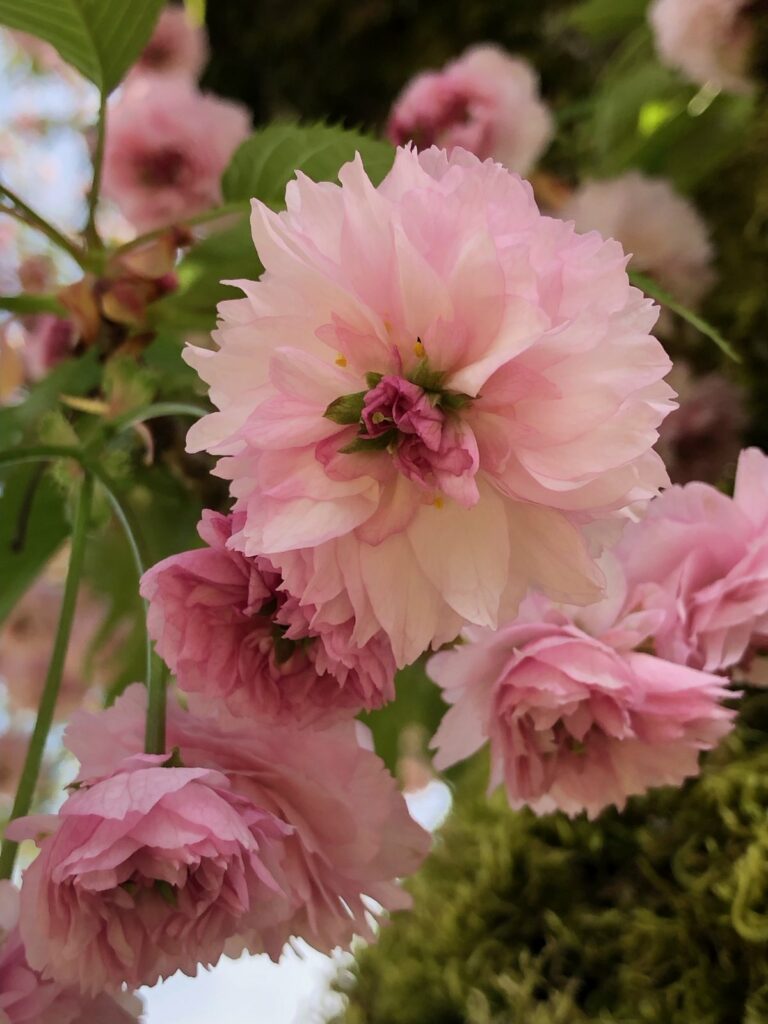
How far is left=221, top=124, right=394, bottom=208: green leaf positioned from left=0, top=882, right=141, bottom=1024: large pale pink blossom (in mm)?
241

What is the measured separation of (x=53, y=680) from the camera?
1.02ft

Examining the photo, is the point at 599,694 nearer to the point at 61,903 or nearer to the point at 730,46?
the point at 61,903

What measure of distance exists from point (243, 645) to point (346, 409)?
0.25 feet

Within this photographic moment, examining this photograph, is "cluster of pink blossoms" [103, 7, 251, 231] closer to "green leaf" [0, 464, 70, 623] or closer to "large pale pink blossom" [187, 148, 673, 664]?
"green leaf" [0, 464, 70, 623]

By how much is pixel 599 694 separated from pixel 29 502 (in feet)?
0.92

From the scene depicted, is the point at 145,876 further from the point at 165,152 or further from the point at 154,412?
the point at 165,152

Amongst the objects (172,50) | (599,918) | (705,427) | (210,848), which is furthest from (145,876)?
(172,50)

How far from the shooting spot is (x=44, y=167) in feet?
3.38

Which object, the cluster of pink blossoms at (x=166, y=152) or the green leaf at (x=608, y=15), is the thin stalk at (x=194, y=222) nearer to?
A: the cluster of pink blossoms at (x=166, y=152)

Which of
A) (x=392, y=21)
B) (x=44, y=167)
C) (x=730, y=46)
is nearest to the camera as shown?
(x=730, y=46)

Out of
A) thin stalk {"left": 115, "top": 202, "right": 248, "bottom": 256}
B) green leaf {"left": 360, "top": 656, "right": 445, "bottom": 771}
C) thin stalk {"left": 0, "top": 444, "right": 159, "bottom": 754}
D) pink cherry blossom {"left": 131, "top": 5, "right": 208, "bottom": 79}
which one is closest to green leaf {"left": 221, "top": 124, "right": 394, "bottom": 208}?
thin stalk {"left": 115, "top": 202, "right": 248, "bottom": 256}

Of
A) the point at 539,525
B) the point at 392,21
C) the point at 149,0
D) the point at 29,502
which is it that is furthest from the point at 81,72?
the point at 392,21

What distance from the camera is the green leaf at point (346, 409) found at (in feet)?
0.65

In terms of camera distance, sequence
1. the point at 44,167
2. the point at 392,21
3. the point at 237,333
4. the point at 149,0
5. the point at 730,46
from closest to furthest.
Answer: the point at 237,333, the point at 149,0, the point at 730,46, the point at 392,21, the point at 44,167
